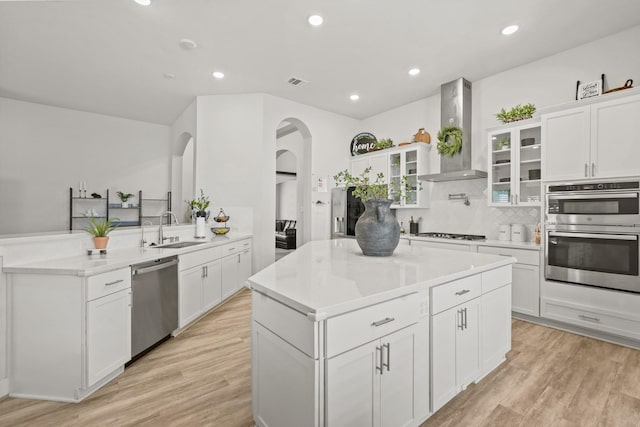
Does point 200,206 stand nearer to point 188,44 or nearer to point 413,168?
point 188,44

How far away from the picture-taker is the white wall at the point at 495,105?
3.07 meters

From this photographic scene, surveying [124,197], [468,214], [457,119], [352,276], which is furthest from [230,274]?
[457,119]

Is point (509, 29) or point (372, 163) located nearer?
point (509, 29)

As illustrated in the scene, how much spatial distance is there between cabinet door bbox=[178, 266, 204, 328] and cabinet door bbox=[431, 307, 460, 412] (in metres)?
2.32

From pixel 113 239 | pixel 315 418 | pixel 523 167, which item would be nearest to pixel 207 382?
pixel 315 418

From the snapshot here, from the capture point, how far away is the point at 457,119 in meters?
4.08

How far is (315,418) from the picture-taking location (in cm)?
107

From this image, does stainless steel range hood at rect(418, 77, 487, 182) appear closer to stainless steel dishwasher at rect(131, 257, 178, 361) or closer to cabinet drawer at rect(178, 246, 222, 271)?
cabinet drawer at rect(178, 246, 222, 271)

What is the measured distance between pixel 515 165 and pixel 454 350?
2.72 metres

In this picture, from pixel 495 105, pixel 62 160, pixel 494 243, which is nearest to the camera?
pixel 494 243

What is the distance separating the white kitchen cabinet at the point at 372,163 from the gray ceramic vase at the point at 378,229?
3.07 m

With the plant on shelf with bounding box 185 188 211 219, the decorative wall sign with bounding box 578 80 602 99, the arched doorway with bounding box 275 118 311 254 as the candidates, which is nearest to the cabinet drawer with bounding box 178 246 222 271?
the plant on shelf with bounding box 185 188 211 219

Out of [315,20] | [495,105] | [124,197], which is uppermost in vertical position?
[315,20]

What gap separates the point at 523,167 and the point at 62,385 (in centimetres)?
469
